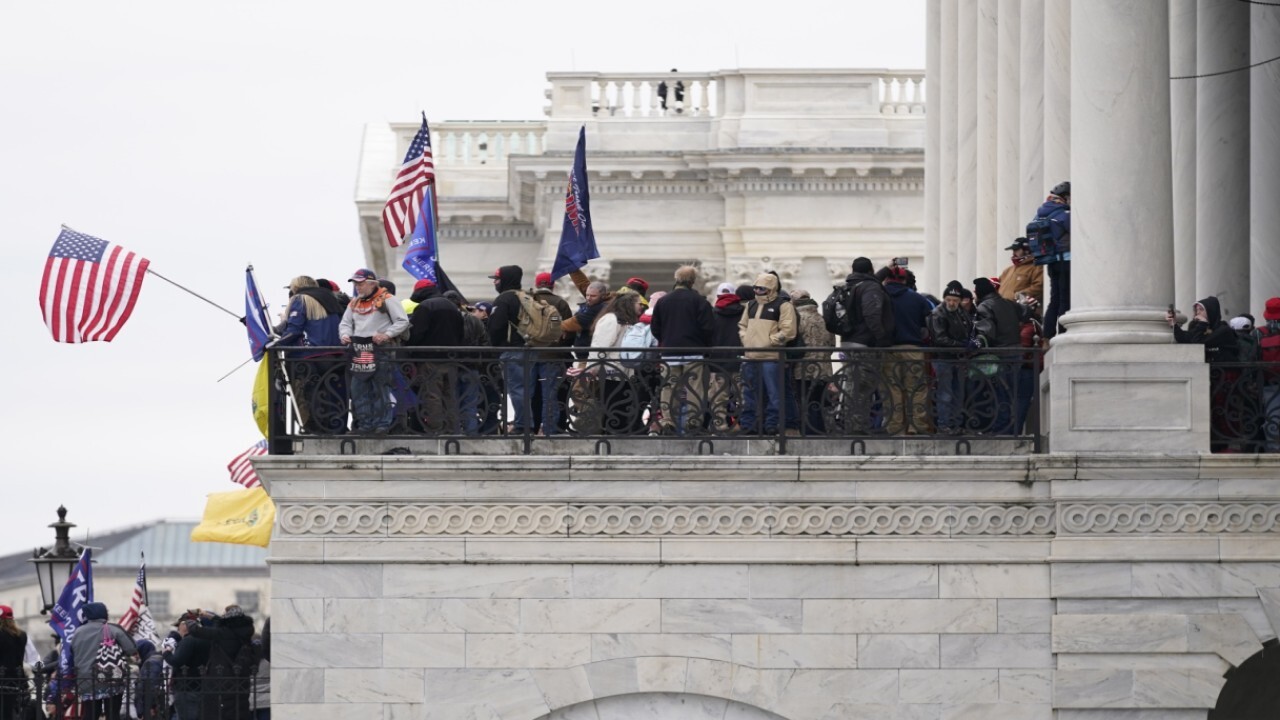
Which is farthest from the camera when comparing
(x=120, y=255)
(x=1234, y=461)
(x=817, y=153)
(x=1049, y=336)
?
(x=817, y=153)

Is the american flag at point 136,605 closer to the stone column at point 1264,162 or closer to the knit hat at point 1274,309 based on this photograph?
the stone column at point 1264,162

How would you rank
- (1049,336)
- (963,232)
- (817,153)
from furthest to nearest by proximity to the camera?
1. (817,153)
2. (963,232)
3. (1049,336)

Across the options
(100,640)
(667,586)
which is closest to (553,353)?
(667,586)

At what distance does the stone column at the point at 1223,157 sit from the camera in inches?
1304

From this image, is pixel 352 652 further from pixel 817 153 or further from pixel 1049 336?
pixel 817 153

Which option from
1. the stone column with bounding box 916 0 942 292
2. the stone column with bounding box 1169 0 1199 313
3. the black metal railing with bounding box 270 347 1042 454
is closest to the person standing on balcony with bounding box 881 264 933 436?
the black metal railing with bounding box 270 347 1042 454

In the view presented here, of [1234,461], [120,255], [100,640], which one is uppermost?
[120,255]

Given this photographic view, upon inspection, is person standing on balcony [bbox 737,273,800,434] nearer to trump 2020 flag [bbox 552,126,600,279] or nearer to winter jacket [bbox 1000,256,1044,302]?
winter jacket [bbox 1000,256,1044,302]

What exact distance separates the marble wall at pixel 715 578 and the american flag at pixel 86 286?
5.21 meters

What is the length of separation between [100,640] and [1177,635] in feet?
38.9

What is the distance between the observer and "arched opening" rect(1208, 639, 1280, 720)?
1035 inches

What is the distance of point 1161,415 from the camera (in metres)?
23.4

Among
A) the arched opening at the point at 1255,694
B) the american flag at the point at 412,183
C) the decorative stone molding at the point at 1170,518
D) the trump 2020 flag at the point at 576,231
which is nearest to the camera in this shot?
the decorative stone molding at the point at 1170,518

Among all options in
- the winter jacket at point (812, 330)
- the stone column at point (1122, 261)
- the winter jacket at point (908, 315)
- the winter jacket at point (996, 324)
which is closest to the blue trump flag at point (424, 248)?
the winter jacket at point (812, 330)
